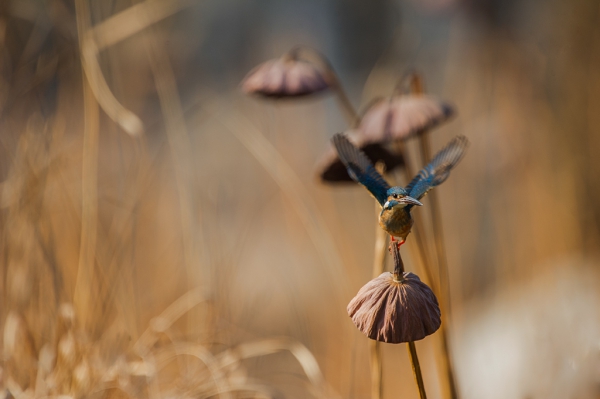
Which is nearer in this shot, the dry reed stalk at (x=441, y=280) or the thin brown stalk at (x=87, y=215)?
the dry reed stalk at (x=441, y=280)

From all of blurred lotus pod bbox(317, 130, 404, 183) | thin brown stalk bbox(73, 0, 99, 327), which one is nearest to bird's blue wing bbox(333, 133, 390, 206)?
blurred lotus pod bbox(317, 130, 404, 183)

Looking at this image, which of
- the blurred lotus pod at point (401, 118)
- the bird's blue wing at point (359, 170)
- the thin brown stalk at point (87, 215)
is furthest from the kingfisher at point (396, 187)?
the thin brown stalk at point (87, 215)

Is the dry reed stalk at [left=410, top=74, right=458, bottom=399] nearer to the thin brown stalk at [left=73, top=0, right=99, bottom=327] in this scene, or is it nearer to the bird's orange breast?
the bird's orange breast

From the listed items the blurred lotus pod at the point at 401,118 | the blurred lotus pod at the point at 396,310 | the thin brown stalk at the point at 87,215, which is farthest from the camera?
the thin brown stalk at the point at 87,215

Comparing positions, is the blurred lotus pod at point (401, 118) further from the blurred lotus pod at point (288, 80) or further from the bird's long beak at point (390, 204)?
the bird's long beak at point (390, 204)

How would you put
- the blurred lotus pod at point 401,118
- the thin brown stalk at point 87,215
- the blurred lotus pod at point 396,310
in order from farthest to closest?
the thin brown stalk at point 87,215, the blurred lotus pod at point 401,118, the blurred lotus pod at point 396,310

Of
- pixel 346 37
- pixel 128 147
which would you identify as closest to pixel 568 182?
pixel 128 147

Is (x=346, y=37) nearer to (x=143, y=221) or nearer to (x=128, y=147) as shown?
(x=128, y=147)

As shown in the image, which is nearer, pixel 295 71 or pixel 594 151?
pixel 295 71
